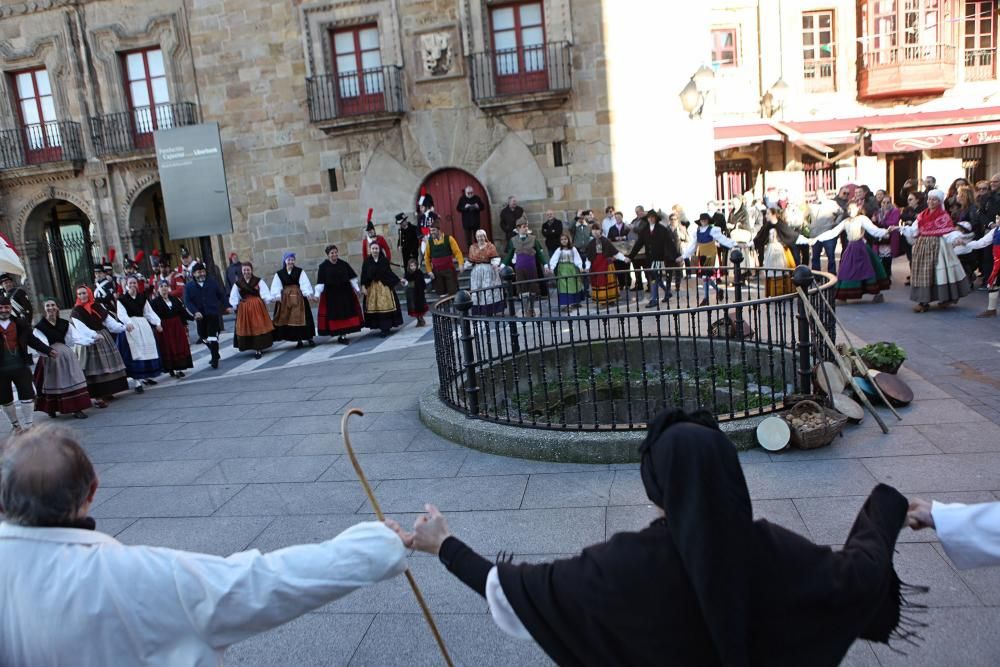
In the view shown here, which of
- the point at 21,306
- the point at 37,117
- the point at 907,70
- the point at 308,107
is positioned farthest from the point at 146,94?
the point at 907,70

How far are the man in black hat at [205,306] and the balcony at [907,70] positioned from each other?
18.9 metres

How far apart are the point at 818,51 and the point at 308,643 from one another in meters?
22.9

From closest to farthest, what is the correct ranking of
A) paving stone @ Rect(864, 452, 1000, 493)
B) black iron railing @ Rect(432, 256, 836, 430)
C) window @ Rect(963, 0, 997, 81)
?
paving stone @ Rect(864, 452, 1000, 493)
black iron railing @ Rect(432, 256, 836, 430)
window @ Rect(963, 0, 997, 81)

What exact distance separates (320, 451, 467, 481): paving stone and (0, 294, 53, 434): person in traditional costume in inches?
183

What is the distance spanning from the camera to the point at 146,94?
19.3 m

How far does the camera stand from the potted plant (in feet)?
21.1

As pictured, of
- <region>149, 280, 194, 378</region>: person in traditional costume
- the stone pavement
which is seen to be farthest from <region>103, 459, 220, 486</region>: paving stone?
<region>149, 280, 194, 378</region>: person in traditional costume

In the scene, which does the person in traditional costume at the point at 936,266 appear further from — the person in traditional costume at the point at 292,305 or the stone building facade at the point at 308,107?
the person in traditional costume at the point at 292,305

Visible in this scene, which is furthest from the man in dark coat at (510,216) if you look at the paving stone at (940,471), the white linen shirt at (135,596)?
the white linen shirt at (135,596)

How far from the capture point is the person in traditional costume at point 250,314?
11297 mm

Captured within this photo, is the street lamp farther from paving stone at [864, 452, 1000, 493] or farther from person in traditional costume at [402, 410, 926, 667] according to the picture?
person in traditional costume at [402, 410, 926, 667]

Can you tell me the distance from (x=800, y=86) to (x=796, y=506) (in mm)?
20245

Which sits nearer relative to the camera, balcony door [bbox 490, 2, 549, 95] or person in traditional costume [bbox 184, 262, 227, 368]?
person in traditional costume [bbox 184, 262, 227, 368]

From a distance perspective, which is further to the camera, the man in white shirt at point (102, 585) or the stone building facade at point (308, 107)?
the stone building facade at point (308, 107)
